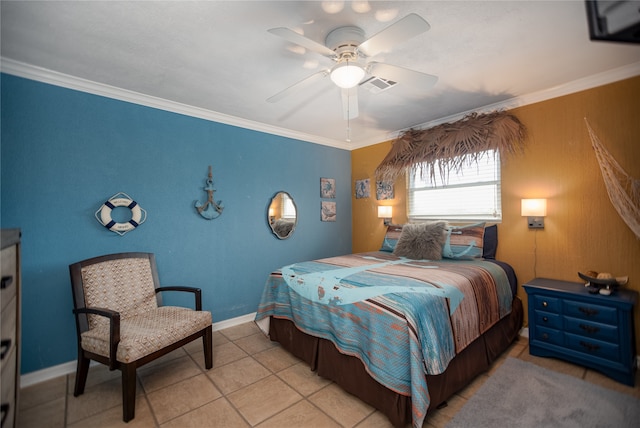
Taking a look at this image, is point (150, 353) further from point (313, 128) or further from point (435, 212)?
point (435, 212)

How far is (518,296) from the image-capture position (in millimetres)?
3010

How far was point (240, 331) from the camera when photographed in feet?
10.6

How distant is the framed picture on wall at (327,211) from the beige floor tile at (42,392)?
3.25 m

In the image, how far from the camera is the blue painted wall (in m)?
2.27

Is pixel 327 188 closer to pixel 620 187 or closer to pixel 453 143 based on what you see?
pixel 453 143

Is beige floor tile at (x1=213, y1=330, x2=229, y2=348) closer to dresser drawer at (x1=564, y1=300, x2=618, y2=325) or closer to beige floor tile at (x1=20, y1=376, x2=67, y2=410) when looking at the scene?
beige floor tile at (x1=20, y1=376, x2=67, y2=410)

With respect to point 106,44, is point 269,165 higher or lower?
lower

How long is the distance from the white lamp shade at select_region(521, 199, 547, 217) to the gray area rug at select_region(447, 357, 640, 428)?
4.59 ft

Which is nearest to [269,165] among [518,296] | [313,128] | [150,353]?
[313,128]

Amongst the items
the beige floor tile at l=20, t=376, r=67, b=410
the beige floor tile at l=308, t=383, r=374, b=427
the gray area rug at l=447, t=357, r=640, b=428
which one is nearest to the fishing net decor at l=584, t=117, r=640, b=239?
the gray area rug at l=447, t=357, r=640, b=428

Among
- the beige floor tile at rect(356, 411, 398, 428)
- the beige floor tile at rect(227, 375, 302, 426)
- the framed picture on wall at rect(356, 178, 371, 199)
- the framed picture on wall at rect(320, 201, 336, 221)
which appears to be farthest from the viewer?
the framed picture on wall at rect(356, 178, 371, 199)

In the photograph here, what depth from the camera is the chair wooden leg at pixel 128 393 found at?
5.89 ft

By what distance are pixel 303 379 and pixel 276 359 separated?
42 cm

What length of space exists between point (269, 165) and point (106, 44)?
80.8 inches
